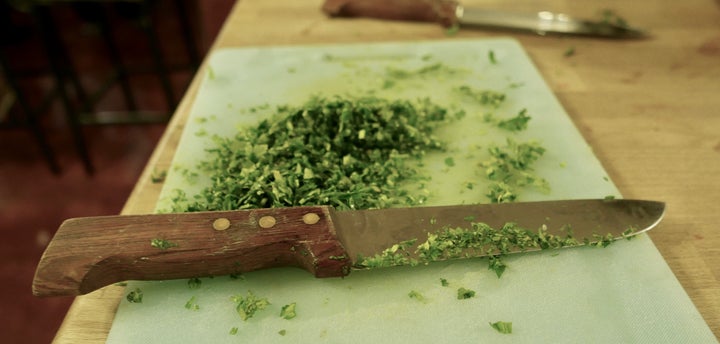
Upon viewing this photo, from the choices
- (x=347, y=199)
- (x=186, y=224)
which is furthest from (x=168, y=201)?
(x=347, y=199)

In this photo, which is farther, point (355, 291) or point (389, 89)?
point (389, 89)

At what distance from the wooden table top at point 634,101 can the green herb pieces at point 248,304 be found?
199 millimetres

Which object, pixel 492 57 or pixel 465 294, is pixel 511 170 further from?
pixel 492 57

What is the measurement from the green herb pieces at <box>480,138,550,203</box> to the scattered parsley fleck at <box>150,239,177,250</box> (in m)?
0.58

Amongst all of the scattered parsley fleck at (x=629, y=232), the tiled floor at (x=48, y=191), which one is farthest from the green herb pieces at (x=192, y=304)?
the tiled floor at (x=48, y=191)

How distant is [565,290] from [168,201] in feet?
2.39

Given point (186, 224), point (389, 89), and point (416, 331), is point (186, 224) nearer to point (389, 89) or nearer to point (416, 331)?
point (416, 331)

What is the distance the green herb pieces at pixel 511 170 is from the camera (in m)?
0.98

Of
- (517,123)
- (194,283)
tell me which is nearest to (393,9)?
(517,123)

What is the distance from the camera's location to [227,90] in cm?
Result: 128

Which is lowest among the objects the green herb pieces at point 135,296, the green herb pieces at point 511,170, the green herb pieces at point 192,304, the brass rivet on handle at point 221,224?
the green herb pieces at point 192,304

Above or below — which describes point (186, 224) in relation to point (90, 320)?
above

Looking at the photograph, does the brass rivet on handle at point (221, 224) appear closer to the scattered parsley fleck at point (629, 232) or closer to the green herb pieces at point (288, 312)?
the green herb pieces at point (288, 312)

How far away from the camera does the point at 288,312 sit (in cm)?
79
